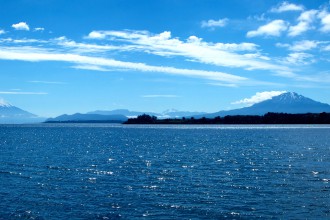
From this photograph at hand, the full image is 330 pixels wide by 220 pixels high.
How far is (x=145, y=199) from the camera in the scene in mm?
36500

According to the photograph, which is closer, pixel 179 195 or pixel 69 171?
pixel 179 195

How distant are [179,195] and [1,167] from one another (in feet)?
111

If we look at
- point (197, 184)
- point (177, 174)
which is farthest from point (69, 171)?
point (197, 184)

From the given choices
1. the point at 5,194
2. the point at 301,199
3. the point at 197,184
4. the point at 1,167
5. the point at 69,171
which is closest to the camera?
the point at 301,199

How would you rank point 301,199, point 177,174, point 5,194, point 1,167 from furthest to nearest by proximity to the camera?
point 1,167 → point 177,174 → point 5,194 → point 301,199

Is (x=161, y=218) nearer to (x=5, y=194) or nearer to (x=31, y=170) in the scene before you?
(x=5, y=194)

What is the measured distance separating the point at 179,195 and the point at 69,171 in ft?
74.1

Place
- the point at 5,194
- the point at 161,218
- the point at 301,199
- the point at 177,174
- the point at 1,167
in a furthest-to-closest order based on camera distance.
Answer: the point at 1,167
the point at 177,174
the point at 5,194
the point at 301,199
the point at 161,218

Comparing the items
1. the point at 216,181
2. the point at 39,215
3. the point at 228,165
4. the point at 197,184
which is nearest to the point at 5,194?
→ the point at 39,215

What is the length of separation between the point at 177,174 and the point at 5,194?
21.3 meters

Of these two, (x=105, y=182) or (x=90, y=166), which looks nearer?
(x=105, y=182)

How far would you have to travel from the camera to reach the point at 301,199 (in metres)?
Answer: 36.4

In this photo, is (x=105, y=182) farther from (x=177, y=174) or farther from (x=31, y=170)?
(x=31, y=170)

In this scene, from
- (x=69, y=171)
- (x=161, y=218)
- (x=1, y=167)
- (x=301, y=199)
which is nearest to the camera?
(x=161, y=218)
